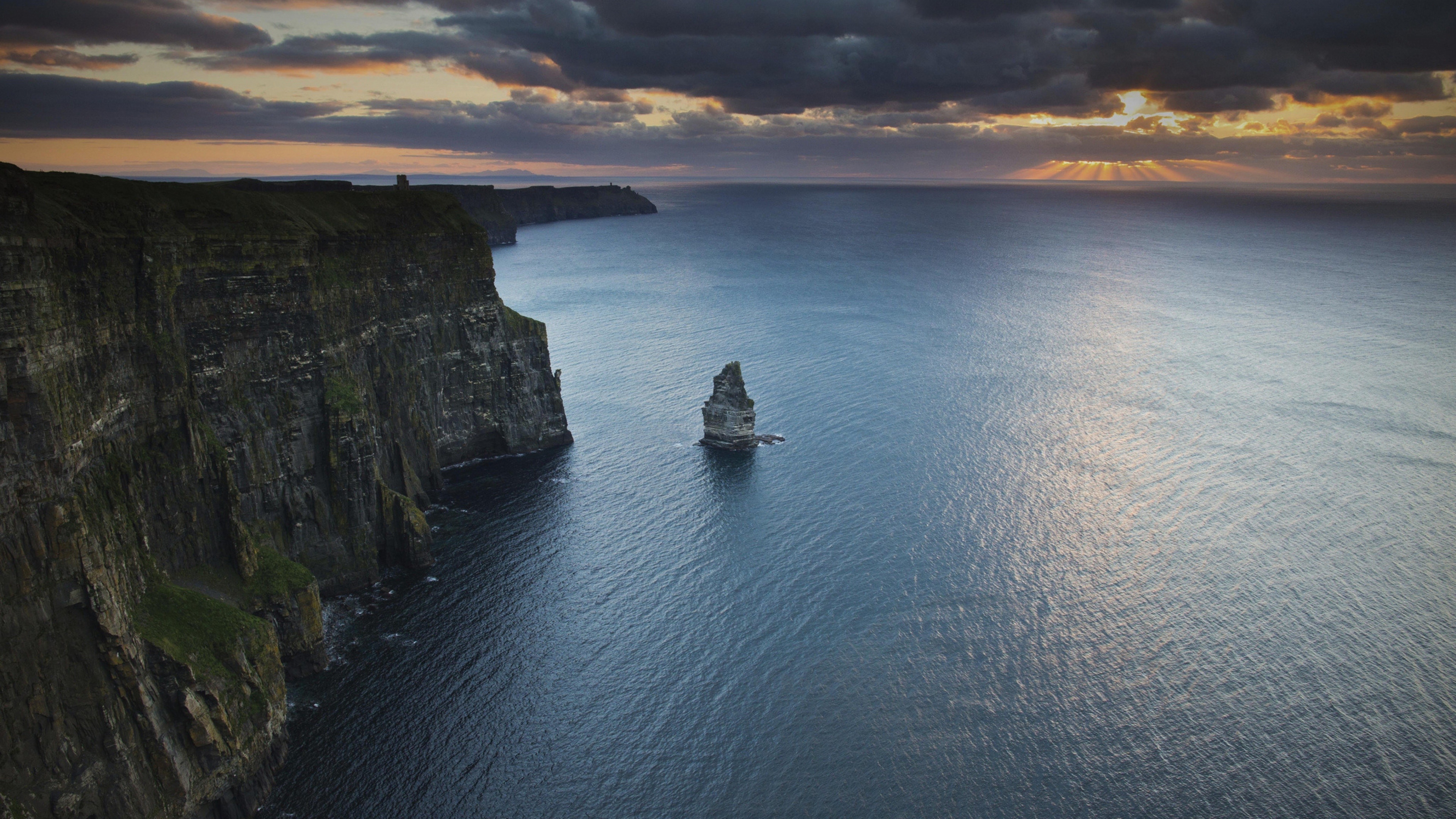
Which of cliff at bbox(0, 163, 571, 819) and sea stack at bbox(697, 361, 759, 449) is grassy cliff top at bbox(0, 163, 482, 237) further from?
sea stack at bbox(697, 361, 759, 449)

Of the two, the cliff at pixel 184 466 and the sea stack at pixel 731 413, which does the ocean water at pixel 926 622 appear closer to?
the sea stack at pixel 731 413

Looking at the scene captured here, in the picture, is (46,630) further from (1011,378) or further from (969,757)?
(1011,378)

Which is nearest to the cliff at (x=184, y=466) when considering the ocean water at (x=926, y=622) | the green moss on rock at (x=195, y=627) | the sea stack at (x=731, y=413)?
the green moss on rock at (x=195, y=627)

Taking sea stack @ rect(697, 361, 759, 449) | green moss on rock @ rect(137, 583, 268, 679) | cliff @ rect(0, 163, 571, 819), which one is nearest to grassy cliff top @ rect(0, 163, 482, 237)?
cliff @ rect(0, 163, 571, 819)

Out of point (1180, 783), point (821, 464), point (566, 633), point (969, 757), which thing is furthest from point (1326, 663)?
point (566, 633)

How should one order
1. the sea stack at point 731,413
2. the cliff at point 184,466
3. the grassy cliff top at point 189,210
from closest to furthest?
the cliff at point 184,466
the grassy cliff top at point 189,210
the sea stack at point 731,413

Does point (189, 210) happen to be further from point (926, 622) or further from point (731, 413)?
point (926, 622)

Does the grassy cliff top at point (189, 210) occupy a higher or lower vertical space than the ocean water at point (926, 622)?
higher
